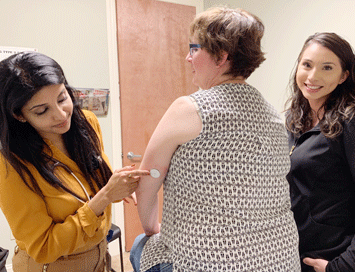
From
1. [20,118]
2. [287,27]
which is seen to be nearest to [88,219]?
[20,118]

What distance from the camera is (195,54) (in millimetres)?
891

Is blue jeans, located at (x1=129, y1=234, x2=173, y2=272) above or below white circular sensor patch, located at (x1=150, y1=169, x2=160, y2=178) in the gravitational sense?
below

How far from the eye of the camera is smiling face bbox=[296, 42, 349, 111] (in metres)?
1.23

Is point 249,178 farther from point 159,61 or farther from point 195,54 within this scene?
point 159,61

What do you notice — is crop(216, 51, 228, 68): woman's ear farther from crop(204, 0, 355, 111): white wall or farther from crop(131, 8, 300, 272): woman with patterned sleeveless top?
crop(204, 0, 355, 111): white wall

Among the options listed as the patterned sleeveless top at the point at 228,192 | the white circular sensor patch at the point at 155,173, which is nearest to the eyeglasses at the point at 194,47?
the patterned sleeveless top at the point at 228,192

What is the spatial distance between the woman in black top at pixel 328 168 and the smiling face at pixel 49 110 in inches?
36.1

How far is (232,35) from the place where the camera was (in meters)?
0.82

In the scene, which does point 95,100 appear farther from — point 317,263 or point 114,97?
Result: point 317,263

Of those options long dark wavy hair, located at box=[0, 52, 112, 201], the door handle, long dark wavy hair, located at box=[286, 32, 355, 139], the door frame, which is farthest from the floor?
long dark wavy hair, located at box=[286, 32, 355, 139]

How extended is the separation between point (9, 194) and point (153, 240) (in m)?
0.48

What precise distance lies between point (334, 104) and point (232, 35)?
668mm

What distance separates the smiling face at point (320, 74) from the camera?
→ 48.3 inches

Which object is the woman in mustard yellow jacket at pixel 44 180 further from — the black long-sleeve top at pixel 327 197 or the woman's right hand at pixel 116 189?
the black long-sleeve top at pixel 327 197
